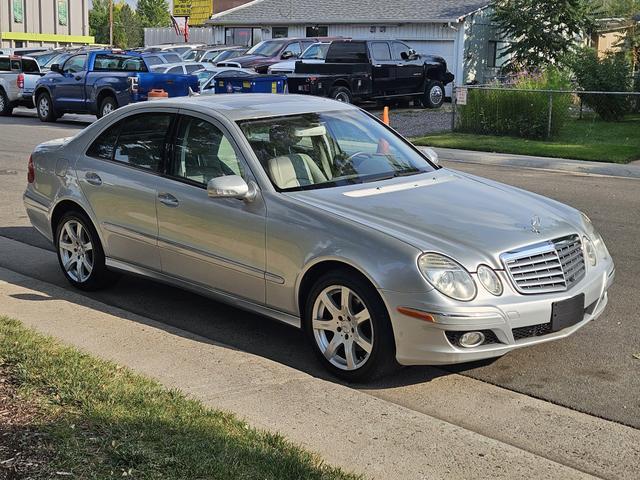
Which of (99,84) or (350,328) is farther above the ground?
(99,84)

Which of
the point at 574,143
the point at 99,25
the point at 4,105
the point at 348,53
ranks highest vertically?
the point at 99,25

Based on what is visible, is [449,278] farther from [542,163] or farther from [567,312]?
[542,163]

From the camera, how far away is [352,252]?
525cm

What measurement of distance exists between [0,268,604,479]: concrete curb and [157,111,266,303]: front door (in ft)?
1.47

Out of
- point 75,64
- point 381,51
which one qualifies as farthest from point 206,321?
point 381,51

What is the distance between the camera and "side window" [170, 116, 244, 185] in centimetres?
621

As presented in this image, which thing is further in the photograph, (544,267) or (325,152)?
(325,152)

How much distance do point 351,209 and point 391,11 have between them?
31.8 meters

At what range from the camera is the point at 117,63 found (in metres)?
23.4

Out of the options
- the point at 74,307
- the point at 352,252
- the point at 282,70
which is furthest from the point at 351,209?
the point at 282,70

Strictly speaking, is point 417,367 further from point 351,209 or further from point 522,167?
point 522,167

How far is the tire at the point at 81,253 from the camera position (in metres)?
7.21

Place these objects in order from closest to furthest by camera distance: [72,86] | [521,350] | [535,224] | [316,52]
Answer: [535,224] < [521,350] < [72,86] < [316,52]

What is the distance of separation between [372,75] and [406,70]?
1732 mm
